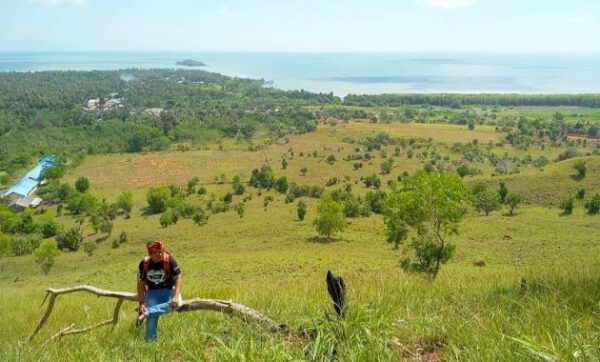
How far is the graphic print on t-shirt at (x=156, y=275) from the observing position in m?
5.89

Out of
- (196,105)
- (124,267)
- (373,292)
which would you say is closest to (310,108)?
(196,105)

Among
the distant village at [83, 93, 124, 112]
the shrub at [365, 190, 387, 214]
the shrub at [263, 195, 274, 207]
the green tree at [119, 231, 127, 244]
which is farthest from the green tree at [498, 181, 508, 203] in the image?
the distant village at [83, 93, 124, 112]

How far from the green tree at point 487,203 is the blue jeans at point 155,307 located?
47859mm

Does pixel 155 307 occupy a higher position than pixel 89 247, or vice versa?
pixel 155 307

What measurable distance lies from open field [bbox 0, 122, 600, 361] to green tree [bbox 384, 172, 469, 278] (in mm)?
1488

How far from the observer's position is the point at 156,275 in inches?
232

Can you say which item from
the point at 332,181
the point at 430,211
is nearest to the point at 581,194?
the point at 332,181

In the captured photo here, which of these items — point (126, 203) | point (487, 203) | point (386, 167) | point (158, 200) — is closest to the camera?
point (487, 203)

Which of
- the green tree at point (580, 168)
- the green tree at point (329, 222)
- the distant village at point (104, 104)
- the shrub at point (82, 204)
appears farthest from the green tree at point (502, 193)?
Result: the distant village at point (104, 104)

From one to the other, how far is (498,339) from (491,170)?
81.2 meters

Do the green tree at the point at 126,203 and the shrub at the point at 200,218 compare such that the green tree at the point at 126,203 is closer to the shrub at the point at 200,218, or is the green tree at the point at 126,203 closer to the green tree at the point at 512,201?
the shrub at the point at 200,218

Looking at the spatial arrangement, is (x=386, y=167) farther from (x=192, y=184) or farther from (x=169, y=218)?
(x=169, y=218)

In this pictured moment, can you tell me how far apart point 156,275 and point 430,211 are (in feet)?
57.3

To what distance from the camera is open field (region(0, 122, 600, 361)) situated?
12.2ft
